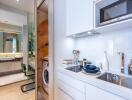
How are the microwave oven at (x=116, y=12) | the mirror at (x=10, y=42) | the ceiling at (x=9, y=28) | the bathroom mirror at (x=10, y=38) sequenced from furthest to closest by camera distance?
the mirror at (x=10, y=42) → the bathroom mirror at (x=10, y=38) → the ceiling at (x=9, y=28) → the microwave oven at (x=116, y=12)

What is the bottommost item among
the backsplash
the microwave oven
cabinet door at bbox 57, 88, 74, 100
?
cabinet door at bbox 57, 88, 74, 100

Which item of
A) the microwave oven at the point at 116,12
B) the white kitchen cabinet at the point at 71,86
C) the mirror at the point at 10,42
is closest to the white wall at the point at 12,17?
the mirror at the point at 10,42

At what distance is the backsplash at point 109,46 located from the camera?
1.44m

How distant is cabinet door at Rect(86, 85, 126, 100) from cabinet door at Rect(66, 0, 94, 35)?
2.46 feet

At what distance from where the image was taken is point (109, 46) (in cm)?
164

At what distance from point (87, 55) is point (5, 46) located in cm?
507

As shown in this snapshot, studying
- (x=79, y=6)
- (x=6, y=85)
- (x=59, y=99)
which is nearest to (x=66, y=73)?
(x=59, y=99)

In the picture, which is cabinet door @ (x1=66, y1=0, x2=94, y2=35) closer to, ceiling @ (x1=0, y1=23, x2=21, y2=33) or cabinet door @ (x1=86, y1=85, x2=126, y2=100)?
cabinet door @ (x1=86, y1=85, x2=126, y2=100)

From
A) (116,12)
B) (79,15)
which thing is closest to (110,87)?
(116,12)

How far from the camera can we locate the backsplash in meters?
1.44

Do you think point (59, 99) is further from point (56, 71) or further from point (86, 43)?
point (86, 43)

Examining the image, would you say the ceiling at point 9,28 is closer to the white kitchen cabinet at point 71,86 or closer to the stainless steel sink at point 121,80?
the white kitchen cabinet at point 71,86

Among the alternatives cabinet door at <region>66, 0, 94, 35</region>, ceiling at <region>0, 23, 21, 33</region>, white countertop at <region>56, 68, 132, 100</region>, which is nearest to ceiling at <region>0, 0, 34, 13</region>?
ceiling at <region>0, 23, 21, 33</region>

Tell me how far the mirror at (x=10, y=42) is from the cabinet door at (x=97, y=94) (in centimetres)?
556
